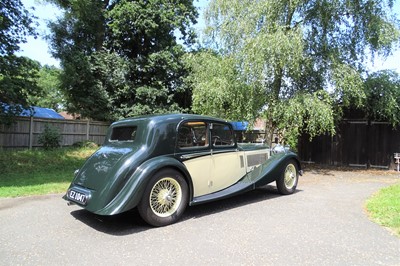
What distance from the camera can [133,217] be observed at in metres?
5.38

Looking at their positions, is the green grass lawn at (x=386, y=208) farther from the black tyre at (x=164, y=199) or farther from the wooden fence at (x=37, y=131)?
the wooden fence at (x=37, y=131)

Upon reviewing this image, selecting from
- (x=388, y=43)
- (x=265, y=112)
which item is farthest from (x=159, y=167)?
(x=388, y=43)

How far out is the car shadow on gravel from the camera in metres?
4.75

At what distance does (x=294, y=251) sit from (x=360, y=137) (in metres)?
11.1

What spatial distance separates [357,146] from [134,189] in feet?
38.4

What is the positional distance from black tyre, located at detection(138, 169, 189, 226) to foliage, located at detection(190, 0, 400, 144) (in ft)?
20.3

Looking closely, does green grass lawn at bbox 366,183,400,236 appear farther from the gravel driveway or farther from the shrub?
the shrub

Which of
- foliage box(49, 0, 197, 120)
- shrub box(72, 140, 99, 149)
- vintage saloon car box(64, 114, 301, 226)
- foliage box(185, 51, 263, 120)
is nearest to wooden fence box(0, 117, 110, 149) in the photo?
shrub box(72, 140, 99, 149)

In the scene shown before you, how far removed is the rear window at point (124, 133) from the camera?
5589 mm

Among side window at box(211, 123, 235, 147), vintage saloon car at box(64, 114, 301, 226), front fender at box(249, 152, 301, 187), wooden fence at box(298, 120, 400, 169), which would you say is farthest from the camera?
wooden fence at box(298, 120, 400, 169)

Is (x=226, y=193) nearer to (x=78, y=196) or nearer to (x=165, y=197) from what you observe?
(x=165, y=197)

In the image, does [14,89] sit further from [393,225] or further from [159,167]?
[393,225]

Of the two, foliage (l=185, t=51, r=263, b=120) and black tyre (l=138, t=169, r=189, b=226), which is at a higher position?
foliage (l=185, t=51, r=263, b=120)

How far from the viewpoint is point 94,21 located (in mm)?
19578
